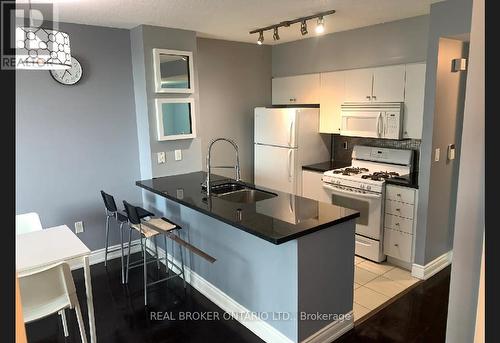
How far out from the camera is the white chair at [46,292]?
195cm

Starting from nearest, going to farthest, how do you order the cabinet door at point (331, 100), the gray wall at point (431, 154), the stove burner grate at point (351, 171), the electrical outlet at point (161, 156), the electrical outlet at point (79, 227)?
the gray wall at point (431, 154) → the electrical outlet at point (79, 227) → the electrical outlet at point (161, 156) → the stove burner grate at point (351, 171) → the cabinet door at point (331, 100)

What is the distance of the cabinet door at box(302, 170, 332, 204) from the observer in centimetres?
412

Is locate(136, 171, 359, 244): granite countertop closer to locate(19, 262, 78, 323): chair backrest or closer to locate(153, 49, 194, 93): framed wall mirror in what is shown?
locate(19, 262, 78, 323): chair backrest

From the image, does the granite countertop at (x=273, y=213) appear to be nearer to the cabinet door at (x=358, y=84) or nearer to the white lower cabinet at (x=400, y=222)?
the white lower cabinet at (x=400, y=222)

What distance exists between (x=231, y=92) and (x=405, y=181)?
2411 mm

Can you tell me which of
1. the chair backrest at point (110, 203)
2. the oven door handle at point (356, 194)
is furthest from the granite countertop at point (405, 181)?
the chair backrest at point (110, 203)

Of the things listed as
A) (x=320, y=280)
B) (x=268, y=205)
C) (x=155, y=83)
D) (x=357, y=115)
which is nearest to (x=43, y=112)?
(x=155, y=83)

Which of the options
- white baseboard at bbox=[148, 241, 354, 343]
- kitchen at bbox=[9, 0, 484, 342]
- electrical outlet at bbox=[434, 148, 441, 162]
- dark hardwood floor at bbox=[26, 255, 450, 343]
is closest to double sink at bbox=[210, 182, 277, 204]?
kitchen at bbox=[9, 0, 484, 342]

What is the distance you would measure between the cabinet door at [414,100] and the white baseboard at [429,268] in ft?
4.00

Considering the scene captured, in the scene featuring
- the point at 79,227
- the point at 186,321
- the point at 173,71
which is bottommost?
the point at 186,321

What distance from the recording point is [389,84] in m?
3.63

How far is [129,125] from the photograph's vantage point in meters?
3.82

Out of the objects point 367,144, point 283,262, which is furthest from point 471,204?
point 367,144

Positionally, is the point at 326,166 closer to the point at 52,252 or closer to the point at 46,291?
the point at 52,252
